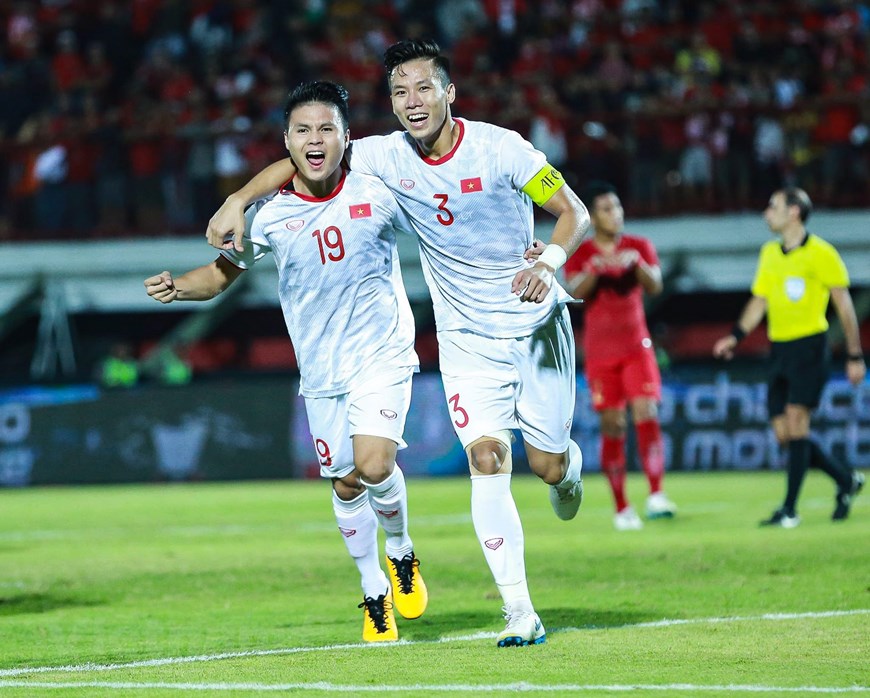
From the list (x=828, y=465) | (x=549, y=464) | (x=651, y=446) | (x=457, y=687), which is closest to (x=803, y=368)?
(x=828, y=465)

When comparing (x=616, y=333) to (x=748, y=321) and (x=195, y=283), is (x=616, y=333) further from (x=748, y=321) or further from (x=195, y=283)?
(x=195, y=283)

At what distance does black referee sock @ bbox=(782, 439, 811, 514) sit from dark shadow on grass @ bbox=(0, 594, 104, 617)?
557cm

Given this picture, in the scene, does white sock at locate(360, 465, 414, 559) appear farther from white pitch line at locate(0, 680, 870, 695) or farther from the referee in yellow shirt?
the referee in yellow shirt

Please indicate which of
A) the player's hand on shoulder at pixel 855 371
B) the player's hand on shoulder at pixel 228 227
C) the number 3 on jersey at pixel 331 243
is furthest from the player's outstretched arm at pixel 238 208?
the player's hand on shoulder at pixel 855 371

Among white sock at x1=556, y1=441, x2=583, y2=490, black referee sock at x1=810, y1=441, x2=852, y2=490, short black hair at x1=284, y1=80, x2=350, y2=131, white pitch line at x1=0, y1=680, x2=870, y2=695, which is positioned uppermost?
short black hair at x1=284, y1=80, x2=350, y2=131

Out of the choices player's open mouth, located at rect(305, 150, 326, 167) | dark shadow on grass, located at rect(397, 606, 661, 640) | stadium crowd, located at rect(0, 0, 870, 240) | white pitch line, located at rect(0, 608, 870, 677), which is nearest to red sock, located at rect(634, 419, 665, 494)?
dark shadow on grass, located at rect(397, 606, 661, 640)

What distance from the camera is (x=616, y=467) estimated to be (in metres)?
11.7

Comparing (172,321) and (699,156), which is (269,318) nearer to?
(172,321)

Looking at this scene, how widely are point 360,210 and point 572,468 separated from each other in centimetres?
160

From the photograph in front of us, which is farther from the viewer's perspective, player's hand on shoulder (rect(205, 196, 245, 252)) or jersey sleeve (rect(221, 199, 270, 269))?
jersey sleeve (rect(221, 199, 270, 269))

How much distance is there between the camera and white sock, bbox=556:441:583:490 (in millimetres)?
7098

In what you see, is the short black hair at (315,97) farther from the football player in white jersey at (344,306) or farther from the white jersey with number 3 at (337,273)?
the white jersey with number 3 at (337,273)

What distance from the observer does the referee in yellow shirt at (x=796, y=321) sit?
445 inches

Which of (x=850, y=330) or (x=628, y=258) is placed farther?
(x=628, y=258)
